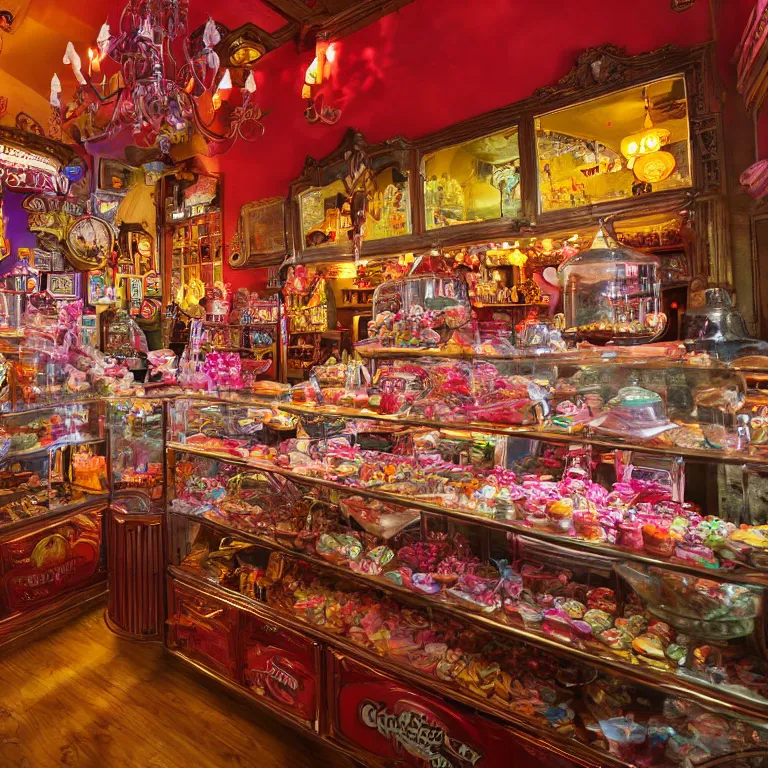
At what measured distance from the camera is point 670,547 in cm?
154

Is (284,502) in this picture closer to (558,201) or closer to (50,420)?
(50,420)

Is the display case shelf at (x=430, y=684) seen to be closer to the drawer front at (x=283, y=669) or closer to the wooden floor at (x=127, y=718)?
the drawer front at (x=283, y=669)

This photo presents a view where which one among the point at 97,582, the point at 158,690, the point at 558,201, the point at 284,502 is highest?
the point at 558,201

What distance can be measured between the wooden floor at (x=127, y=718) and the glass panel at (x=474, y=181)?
3.33 meters

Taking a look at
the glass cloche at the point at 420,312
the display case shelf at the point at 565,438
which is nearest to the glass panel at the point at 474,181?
the glass cloche at the point at 420,312

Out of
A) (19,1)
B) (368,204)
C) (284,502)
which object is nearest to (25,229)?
(19,1)

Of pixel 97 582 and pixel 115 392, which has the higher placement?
pixel 115 392

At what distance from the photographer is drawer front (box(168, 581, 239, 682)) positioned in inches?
102

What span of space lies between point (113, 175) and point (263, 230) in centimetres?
257

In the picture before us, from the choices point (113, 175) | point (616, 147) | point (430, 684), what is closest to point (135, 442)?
point (430, 684)

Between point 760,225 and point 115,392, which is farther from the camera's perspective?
point 115,392

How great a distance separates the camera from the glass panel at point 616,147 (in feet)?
9.78

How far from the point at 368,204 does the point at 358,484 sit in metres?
2.92

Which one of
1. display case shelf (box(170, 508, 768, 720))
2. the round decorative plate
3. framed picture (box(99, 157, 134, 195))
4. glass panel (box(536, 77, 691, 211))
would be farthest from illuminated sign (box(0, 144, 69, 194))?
glass panel (box(536, 77, 691, 211))
